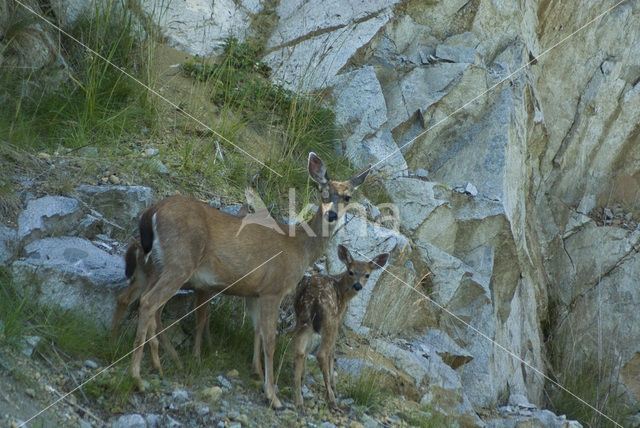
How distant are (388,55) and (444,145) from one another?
154 cm

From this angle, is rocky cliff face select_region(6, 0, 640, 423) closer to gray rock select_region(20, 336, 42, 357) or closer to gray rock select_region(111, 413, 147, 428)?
gray rock select_region(111, 413, 147, 428)

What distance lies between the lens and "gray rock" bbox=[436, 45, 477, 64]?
10531mm

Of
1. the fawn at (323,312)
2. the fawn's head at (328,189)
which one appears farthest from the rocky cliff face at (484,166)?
the fawn's head at (328,189)

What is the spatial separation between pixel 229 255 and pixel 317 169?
1.43 metres

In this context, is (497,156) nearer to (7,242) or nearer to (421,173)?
(421,173)

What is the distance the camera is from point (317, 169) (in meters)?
6.81

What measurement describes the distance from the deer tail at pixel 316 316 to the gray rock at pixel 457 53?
554cm

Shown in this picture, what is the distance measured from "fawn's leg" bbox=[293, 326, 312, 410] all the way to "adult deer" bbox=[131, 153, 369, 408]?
0.22 metres

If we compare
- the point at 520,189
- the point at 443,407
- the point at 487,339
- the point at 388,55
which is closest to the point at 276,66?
the point at 388,55

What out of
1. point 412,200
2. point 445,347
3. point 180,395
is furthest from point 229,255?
point 412,200

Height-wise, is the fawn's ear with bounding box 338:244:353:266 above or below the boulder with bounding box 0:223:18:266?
above

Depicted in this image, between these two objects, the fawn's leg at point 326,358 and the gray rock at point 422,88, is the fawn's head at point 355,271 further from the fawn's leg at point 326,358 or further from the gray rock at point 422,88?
the gray rock at point 422,88

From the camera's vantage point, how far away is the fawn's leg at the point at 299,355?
6.01 m

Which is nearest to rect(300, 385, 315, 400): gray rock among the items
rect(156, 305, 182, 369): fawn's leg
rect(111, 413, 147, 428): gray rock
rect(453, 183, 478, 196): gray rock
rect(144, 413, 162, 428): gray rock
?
rect(156, 305, 182, 369): fawn's leg
